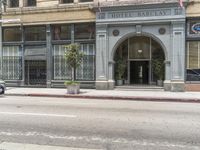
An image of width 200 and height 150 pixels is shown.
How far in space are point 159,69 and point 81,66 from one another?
598 cm

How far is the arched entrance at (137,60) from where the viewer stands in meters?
23.7

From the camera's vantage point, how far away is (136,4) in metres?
21.9

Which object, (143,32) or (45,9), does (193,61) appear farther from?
(45,9)

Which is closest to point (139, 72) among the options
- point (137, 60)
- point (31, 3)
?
point (137, 60)

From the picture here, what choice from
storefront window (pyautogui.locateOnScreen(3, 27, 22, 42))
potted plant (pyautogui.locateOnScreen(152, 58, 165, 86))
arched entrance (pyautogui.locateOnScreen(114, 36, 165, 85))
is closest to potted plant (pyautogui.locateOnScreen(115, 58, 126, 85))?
arched entrance (pyautogui.locateOnScreen(114, 36, 165, 85))

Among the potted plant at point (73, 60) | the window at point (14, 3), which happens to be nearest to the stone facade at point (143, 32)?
the potted plant at point (73, 60)

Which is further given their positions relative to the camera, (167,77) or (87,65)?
(87,65)

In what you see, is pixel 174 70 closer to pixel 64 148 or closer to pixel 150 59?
pixel 150 59

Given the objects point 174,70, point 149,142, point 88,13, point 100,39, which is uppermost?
point 88,13

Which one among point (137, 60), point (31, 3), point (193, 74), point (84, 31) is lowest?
point (193, 74)

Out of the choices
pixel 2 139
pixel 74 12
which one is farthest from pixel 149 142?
pixel 74 12

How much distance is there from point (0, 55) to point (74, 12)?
741 centimetres

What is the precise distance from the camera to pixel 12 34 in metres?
25.9

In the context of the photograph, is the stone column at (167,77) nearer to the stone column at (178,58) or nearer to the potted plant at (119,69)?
the stone column at (178,58)
